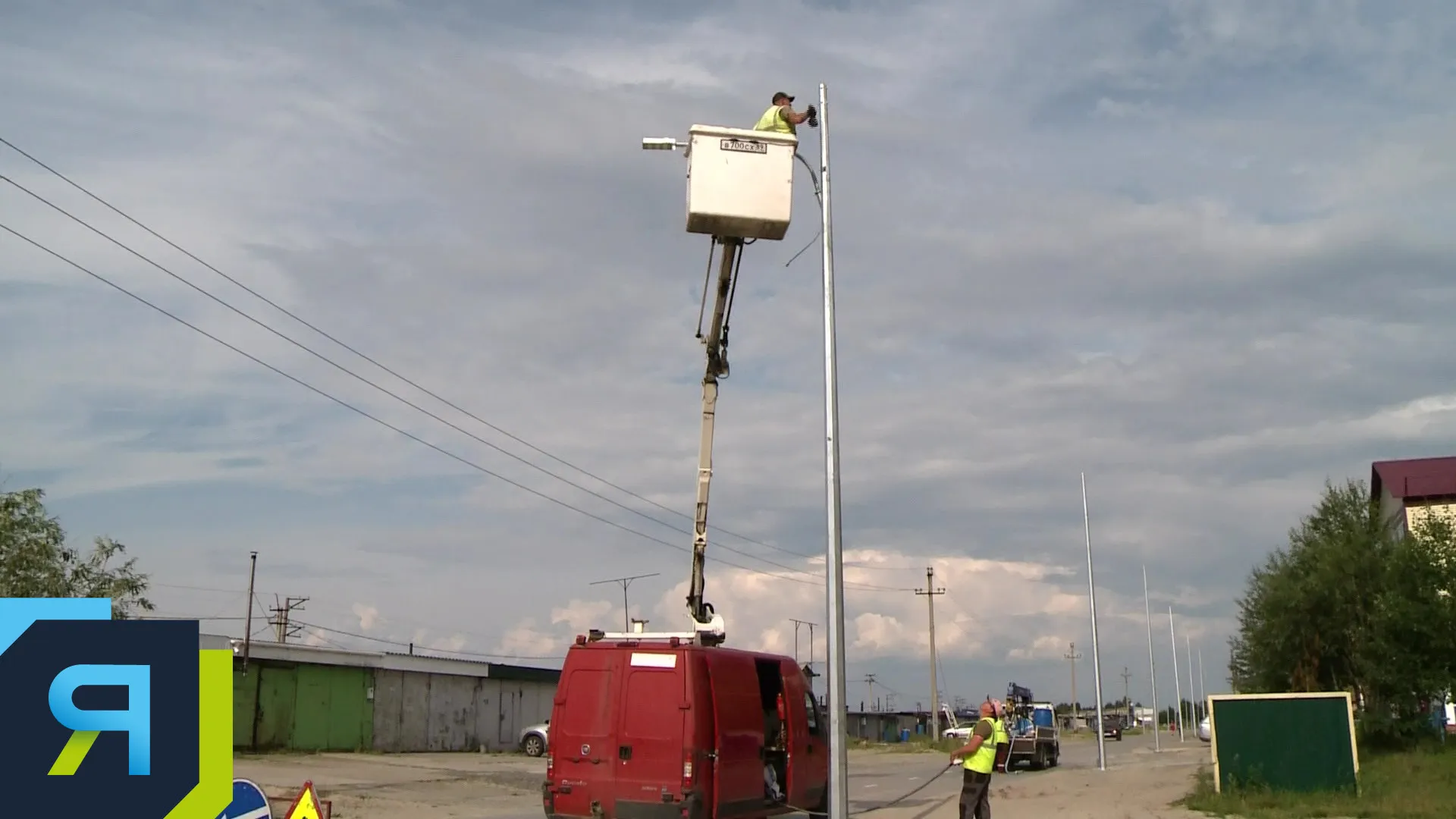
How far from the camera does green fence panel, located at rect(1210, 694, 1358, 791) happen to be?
18562 mm

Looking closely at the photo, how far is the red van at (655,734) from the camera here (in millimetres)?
12422

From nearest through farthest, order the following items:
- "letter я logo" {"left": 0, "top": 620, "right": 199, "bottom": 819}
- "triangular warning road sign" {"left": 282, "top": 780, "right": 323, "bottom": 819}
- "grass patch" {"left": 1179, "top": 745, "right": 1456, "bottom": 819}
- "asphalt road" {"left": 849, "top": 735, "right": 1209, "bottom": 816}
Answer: "triangular warning road sign" {"left": 282, "top": 780, "right": 323, "bottom": 819}, "letter я logo" {"left": 0, "top": 620, "right": 199, "bottom": 819}, "grass patch" {"left": 1179, "top": 745, "right": 1456, "bottom": 819}, "asphalt road" {"left": 849, "top": 735, "right": 1209, "bottom": 816}

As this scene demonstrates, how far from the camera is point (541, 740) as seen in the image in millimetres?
39250

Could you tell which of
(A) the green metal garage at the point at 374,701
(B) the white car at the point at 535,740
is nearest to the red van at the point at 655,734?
(A) the green metal garage at the point at 374,701

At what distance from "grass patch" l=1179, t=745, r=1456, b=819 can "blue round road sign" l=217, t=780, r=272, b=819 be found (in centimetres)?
1509

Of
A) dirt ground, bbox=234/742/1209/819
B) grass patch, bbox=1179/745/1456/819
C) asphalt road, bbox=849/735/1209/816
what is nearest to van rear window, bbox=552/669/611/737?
dirt ground, bbox=234/742/1209/819

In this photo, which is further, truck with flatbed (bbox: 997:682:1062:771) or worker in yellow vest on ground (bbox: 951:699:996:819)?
truck with flatbed (bbox: 997:682:1062:771)

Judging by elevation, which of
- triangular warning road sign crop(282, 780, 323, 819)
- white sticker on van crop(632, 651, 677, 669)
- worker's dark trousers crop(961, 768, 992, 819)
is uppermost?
white sticker on van crop(632, 651, 677, 669)

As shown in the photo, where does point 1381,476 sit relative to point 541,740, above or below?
above

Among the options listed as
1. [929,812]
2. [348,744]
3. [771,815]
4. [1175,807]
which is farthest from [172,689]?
[348,744]

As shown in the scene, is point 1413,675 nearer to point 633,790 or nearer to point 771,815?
point 771,815

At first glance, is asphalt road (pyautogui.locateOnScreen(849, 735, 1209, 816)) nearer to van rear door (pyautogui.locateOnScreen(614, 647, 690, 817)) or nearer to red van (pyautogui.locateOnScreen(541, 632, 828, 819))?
red van (pyautogui.locateOnScreen(541, 632, 828, 819))

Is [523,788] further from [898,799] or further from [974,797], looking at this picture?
[974,797]

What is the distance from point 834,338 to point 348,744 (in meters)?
33.8
